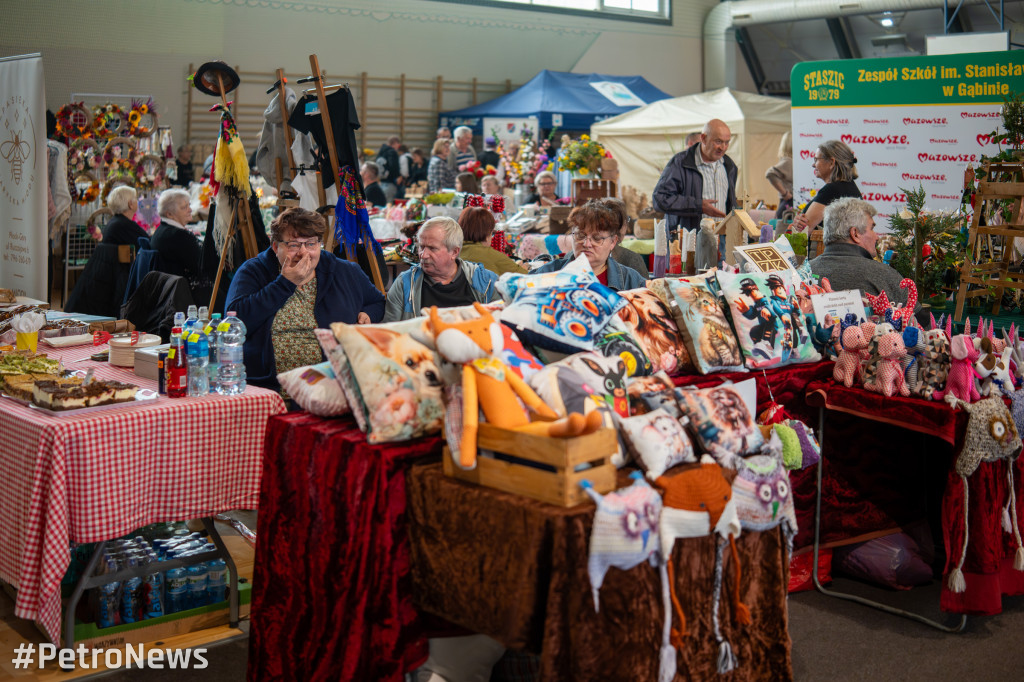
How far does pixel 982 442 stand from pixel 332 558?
194 cm

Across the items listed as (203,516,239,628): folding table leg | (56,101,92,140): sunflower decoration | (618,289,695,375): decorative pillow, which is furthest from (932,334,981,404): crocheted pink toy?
(56,101,92,140): sunflower decoration

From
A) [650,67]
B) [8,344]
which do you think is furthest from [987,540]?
[650,67]

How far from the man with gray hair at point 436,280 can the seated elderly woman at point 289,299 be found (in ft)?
0.73

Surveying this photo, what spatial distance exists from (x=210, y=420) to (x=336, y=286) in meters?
0.94

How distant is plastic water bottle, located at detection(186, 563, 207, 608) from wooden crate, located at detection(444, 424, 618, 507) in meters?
1.38

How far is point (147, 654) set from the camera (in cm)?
290

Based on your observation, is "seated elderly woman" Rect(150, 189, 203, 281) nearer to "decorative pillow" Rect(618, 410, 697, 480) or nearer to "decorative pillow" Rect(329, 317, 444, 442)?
"decorative pillow" Rect(329, 317, 444, 442)

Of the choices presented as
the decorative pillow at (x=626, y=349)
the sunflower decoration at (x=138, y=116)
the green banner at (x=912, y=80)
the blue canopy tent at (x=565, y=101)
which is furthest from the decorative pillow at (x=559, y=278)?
the blue canopy tent at (x=565, y=101)

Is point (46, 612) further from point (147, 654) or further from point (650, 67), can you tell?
point (650, 67)

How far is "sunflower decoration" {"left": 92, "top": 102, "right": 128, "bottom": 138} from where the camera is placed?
7289mm

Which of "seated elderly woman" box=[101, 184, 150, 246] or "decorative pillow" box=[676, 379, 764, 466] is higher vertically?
"seated elderly woman" box=[101, 184, 150, 246]

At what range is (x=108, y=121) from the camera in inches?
291

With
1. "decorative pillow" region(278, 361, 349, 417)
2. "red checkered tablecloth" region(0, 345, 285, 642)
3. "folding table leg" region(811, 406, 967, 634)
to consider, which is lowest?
"folding table leg" region(811, 406, 967, 634)

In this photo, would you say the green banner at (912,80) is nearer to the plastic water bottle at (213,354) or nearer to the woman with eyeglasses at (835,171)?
the woman with eyeglasses at (835,171)
